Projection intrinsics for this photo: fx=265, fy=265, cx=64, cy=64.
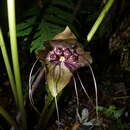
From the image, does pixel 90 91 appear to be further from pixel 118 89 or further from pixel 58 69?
pixel 58 69

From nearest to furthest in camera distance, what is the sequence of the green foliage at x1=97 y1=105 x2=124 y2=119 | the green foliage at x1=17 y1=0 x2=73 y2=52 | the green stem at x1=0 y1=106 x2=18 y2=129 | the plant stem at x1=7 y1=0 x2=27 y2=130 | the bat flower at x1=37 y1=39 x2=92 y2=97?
the plant stem at x1=7 y1=0 x2=27 y2=130 < the bat flower at x1=37 y1=39 x2=92 y2=97 < the green stem at x1=0 y1=106 x2=18 y2=129 < the green foliage at x1=17 y1=0 x2=73 y2=52 < the green foliage at x1=97 y1=105 x2=124 y2=119

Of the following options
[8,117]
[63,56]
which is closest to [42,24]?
[63,56]

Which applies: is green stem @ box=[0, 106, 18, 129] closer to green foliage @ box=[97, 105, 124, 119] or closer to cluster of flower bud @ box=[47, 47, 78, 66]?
cluster of flower bud @ box=[47, 47, 78, 66]

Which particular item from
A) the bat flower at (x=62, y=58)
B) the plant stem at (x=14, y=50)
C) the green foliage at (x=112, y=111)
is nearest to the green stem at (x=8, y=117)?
the plant stem at (x=14, y=50)

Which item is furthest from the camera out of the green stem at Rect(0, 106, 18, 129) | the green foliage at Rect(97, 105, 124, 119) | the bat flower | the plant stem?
the green foliage at Rect(97, 105, 124, 119)

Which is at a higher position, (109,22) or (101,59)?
(109,22)

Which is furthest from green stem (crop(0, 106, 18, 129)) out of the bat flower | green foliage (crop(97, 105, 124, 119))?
green foliage (crop(97, 105, 124, 119))

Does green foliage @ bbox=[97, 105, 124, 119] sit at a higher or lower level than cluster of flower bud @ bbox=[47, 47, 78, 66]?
lower

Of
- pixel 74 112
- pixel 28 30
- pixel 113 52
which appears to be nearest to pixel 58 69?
pixel 28 30
